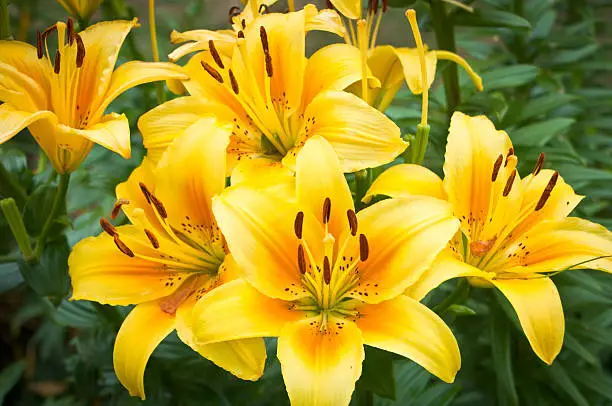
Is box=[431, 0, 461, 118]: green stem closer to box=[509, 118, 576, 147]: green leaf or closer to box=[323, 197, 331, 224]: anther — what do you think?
box=[509, 118, 576, 147]: green leaf

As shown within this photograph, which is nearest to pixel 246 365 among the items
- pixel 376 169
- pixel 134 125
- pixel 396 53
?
pixel 376 169

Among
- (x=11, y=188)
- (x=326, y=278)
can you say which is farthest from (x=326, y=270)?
(x=11, y=188)

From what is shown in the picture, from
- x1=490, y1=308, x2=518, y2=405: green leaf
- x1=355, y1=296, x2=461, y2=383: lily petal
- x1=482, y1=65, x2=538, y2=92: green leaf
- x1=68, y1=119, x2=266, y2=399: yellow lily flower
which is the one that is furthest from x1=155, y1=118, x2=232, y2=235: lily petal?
x1=482, y1=65, x2=538, y2=92: green leaf

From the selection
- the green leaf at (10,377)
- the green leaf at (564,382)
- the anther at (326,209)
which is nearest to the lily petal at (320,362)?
the anther at (326,209)

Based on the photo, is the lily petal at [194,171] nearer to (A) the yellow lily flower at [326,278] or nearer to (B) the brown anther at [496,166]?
(A) the yellow lily flower at [326,278]

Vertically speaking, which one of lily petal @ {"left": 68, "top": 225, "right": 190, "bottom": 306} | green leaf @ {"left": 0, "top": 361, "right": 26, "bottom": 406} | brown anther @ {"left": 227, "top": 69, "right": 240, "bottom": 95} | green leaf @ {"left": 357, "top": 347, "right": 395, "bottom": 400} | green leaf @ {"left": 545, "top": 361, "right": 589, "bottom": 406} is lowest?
green leaf @ {"left": 0, "top": 361, "right": 26, "bottom": 406}

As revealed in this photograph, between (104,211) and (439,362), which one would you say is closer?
(439,362)

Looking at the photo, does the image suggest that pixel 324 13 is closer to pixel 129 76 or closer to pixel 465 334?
pixel 129 76
